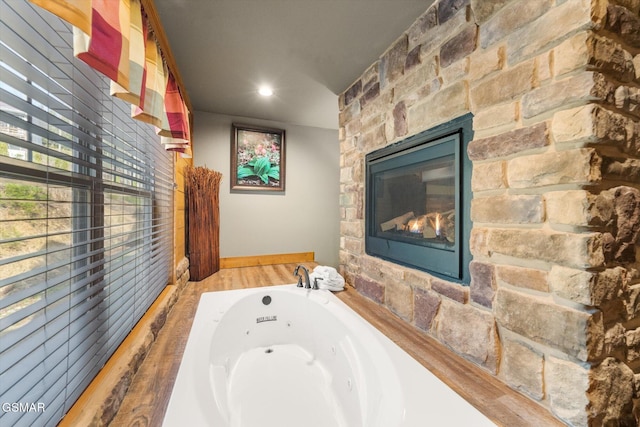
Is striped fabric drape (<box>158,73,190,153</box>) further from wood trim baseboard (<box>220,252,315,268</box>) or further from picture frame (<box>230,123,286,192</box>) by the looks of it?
wood trim baseboard (<box>220,252,315,268</box>)

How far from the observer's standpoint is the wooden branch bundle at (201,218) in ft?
8.80

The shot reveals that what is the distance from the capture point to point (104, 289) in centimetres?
106

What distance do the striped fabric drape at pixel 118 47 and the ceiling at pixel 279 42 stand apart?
43 cm

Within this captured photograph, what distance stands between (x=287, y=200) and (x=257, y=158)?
668 mm

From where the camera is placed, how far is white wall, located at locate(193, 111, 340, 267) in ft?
10.5

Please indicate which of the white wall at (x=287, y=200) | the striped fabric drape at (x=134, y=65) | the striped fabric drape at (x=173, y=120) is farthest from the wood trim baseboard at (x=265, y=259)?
the striped fabric drape at (x=134, y=65)

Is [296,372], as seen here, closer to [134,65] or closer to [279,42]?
[134,65]

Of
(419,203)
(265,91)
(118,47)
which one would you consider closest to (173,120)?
(118,47)

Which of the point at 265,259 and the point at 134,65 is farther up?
the point at 134,65

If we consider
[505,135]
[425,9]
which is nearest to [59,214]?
[505,135]

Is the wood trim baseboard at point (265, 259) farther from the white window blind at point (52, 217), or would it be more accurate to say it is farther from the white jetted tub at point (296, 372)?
the white window blind at point (52, 217)

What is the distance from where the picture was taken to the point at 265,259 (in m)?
3.45

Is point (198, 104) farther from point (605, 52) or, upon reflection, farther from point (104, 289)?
point (605, 52)

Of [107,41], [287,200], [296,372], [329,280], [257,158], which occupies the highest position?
[257,158]
